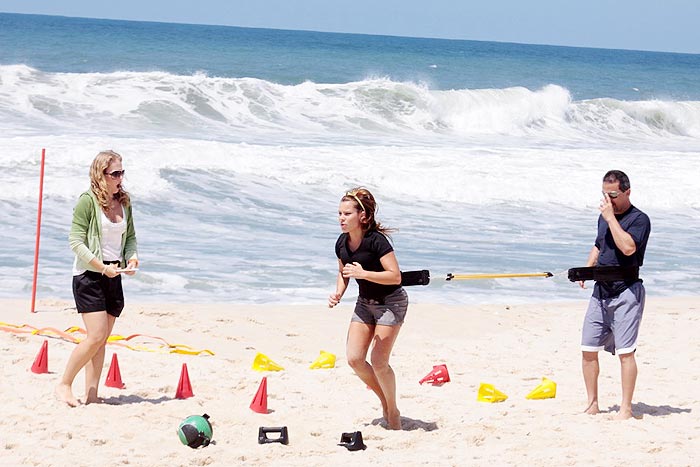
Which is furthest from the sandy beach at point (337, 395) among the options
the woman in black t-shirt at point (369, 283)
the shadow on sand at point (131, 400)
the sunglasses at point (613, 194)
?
the sunglasses at point (613, 194)

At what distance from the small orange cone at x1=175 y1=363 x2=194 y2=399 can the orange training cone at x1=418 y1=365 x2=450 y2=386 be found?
5.49 ft

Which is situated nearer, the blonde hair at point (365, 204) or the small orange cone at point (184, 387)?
the blonde hair at point (365, 204)

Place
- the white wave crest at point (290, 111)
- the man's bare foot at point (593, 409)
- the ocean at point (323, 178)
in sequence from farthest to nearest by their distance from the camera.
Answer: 1. the white wave crest at point (290, 111)
2. the ocean at point (323, 178)
3. the man's bare foot at point (593, 409)

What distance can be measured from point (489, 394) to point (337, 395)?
0.99 m

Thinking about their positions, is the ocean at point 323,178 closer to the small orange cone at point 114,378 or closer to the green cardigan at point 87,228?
the small orange cone at point 114,378

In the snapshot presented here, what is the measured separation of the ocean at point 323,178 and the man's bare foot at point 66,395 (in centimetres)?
355

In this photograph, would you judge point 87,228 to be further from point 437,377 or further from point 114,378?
point 437,377

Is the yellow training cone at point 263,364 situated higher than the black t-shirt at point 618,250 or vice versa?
the black t-shirt at point 618,250

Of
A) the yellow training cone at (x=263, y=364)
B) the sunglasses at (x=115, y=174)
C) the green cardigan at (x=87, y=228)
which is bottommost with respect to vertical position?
the yellow training cone at (x=263, y=364)

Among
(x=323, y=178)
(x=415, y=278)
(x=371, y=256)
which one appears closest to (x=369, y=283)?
(x=371, y=256)

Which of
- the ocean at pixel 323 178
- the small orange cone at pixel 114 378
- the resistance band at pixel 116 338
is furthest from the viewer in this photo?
the ocean at pixel 323 178

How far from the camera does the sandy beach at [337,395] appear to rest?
5414 mm

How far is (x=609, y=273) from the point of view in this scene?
19.8ft

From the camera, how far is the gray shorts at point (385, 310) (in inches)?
220
